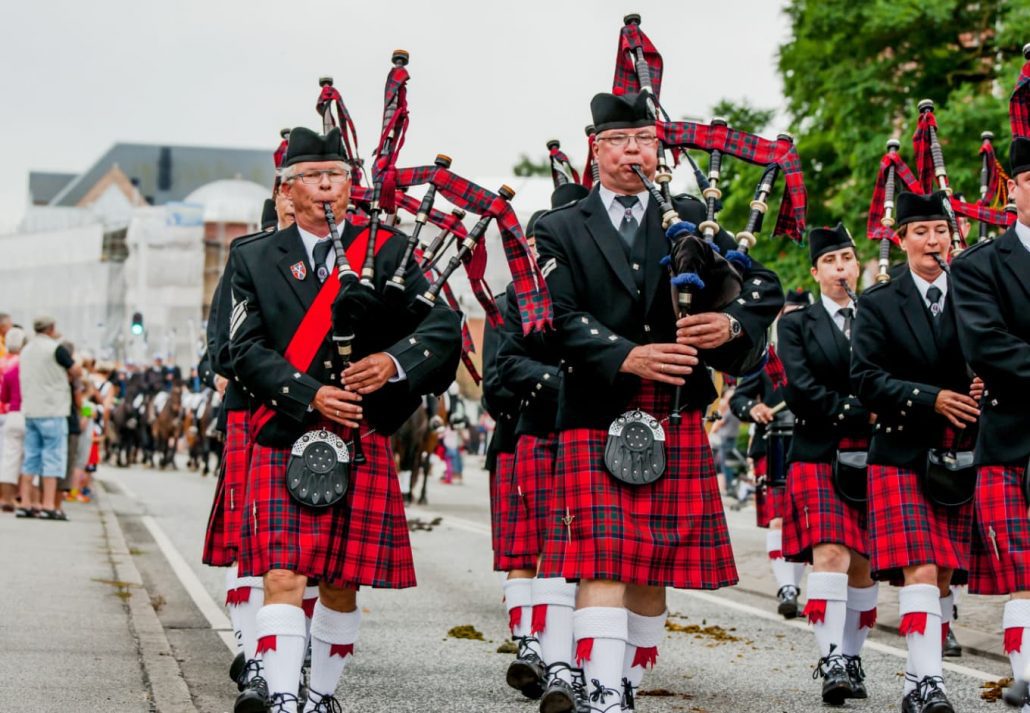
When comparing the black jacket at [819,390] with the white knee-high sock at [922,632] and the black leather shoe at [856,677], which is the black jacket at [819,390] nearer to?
the black leather shoe at [856,677]

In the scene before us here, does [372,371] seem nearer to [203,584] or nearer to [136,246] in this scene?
[203,584]

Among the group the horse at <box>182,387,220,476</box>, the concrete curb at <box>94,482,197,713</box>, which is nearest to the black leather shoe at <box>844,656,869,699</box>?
the concrete curb at <box>94,482,197,713</box>

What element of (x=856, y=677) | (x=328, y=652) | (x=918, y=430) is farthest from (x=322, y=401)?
(x=856, y=677)

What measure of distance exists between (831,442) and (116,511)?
41.0 feet

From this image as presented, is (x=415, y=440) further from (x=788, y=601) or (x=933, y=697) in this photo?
(x=933, y=697)

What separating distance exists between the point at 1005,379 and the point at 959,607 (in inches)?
190

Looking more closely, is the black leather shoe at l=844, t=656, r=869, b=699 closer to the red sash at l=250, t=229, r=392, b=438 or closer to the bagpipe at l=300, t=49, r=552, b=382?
the bagpipe at l=300, t=49, r=552, b=382

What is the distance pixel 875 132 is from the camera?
27062mm

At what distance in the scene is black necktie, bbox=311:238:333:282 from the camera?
222 inches

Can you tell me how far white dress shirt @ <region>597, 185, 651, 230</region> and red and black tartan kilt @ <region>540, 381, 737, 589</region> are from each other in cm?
56

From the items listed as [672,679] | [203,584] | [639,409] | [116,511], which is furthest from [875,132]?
[639,409]

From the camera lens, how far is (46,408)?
1594cm

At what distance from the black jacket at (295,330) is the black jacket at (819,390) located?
2.65 metres

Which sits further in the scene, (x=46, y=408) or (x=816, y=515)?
(x=46, y=408)
